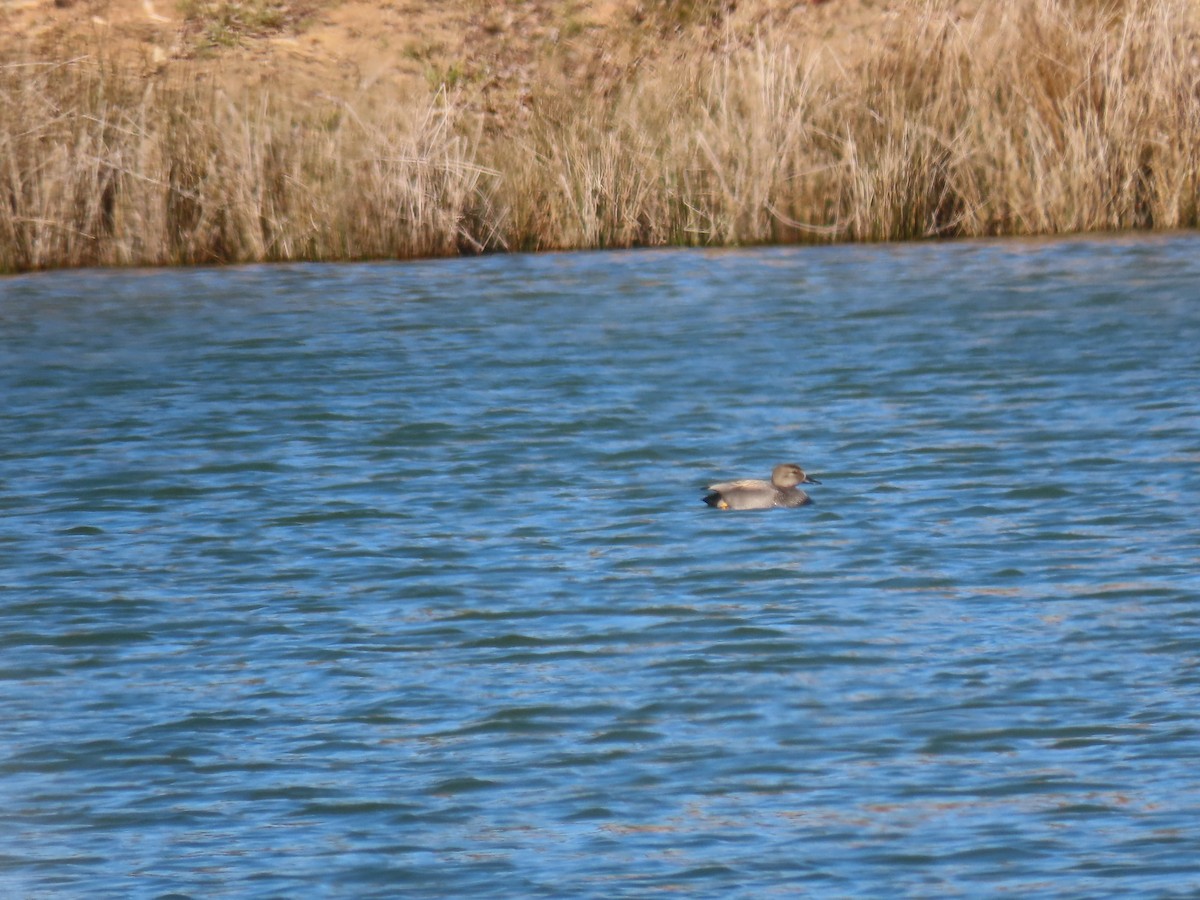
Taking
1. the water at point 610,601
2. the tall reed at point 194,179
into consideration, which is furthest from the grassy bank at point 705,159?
the water at point 610,601

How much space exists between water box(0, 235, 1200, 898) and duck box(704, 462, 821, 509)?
0.11 meters

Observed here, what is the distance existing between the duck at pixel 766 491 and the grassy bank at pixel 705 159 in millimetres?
7601

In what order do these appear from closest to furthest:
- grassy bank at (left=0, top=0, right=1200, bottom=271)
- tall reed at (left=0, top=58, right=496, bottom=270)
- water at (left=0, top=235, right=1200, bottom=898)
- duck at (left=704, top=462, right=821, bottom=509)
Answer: water at (left=0, top=235, right=1200, bottom=898)
duck at (left=704, top=462, right=821, bottom=509)
grassy bank at (left=0, top=0, right=1200, bottom=271)
tall reed at (left=0, top=58, right=496, bottom=270)

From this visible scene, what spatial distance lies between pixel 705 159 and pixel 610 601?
31.7 feet

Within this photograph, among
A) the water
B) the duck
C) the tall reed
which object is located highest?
the tall reed

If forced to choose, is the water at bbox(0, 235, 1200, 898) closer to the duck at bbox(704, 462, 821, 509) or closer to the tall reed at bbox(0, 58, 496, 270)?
the duck at bbox(704, 462, 821, 509)

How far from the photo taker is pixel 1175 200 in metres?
16.8

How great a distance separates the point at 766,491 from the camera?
948 centimetres

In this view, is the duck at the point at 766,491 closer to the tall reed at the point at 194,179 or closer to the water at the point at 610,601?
the water at the point at 610,601

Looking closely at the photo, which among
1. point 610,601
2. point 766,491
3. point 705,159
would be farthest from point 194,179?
point 610,601

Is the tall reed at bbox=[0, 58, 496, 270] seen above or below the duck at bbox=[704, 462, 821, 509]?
above

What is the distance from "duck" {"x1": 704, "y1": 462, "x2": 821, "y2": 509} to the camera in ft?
31.1

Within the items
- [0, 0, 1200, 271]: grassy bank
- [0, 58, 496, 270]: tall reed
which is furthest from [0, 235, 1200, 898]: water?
Result: [0, 58, 496, 270]: tall reed

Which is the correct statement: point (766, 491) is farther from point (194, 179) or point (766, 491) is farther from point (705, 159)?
point (194, 179)
